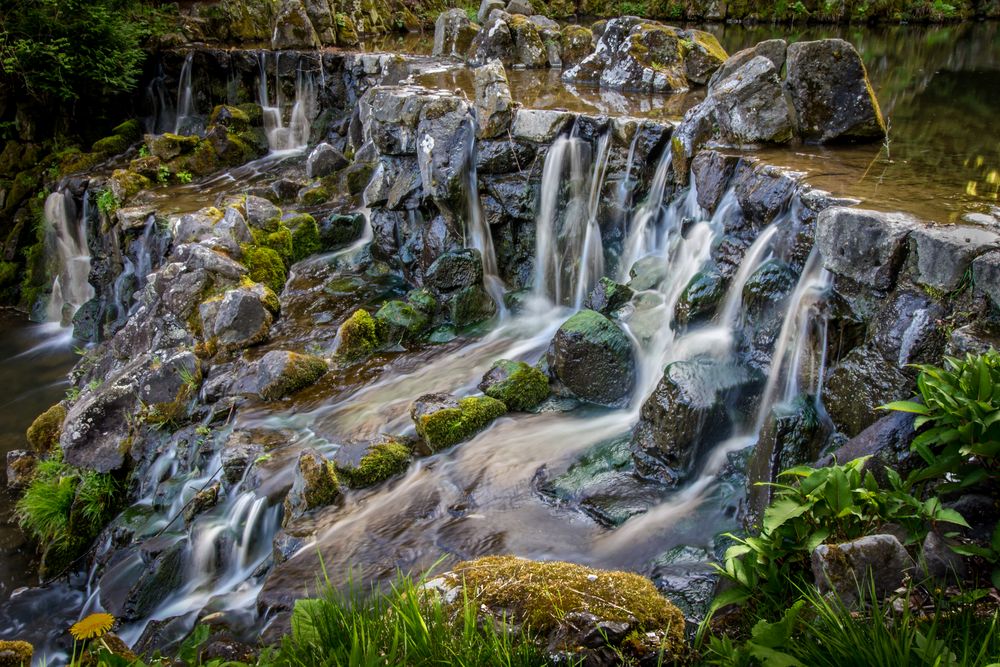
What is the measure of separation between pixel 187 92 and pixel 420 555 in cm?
1452

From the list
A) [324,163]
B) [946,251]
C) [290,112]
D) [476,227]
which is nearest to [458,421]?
[476,227]

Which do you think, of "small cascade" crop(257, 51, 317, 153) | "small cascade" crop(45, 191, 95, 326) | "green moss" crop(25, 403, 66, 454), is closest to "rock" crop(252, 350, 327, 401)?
"green moss" crop(25, 403, 66, 454)

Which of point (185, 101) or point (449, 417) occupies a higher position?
point (185, 101)

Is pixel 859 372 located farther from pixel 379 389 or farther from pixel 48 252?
pixel 48 252

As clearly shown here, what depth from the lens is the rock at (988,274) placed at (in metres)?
4.27

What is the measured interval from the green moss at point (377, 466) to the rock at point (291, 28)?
43.1 feet

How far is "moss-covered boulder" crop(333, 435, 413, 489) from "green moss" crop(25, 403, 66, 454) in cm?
467

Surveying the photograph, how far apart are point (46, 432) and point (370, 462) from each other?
5.29m

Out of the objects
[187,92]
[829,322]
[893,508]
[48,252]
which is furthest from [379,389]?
[187,92]

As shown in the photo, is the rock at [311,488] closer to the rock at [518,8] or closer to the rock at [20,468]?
the rock at [20,468]

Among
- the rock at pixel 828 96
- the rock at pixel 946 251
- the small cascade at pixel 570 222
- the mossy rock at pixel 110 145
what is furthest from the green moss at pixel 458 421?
the mossy rock at pixel 110 145

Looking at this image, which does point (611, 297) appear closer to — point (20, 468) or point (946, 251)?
point (946, 251)

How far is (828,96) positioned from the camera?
304 inches

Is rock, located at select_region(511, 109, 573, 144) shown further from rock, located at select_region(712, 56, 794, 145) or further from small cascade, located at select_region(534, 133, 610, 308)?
rock, located at select_region(712, 56, 794, 145)
